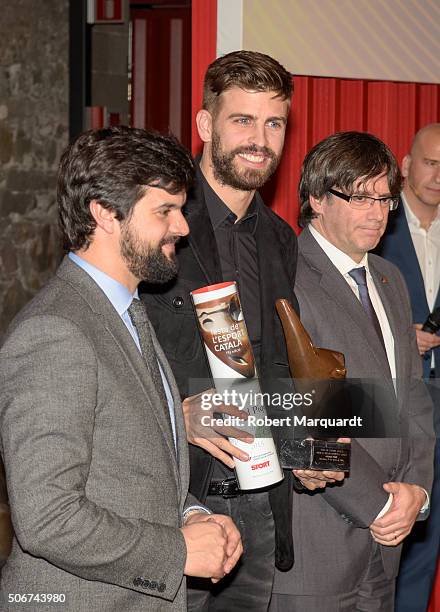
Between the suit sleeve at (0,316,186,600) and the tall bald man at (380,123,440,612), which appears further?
the tall bald man at (380,123,440,612)

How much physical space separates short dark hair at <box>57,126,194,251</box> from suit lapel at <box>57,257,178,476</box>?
0.29 feet

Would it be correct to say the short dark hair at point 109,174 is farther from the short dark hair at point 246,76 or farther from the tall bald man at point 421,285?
the tall bald man at point 421,285

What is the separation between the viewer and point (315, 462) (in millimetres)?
2123

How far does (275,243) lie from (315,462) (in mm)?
620

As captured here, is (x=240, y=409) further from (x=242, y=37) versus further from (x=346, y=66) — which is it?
(x=346, y=66)

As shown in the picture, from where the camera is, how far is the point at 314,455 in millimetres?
2125

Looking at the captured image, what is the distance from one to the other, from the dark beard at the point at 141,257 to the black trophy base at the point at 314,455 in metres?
0.57

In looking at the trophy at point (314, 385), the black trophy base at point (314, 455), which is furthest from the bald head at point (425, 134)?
the black trophy base at point (314, 455)

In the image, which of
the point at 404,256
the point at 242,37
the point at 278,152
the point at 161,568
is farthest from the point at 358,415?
the point at 242,37

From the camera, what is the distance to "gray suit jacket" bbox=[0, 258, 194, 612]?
151cm

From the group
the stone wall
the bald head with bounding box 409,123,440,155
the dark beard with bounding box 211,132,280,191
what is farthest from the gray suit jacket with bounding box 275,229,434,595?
the stone wall

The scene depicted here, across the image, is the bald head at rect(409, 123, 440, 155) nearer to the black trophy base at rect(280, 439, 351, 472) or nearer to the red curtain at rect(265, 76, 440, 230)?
the red curtain at rect(265, 76, 440, 230)

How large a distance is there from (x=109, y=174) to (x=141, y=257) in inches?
6.8

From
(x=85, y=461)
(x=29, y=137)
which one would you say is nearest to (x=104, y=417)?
(x=85, y=461)
